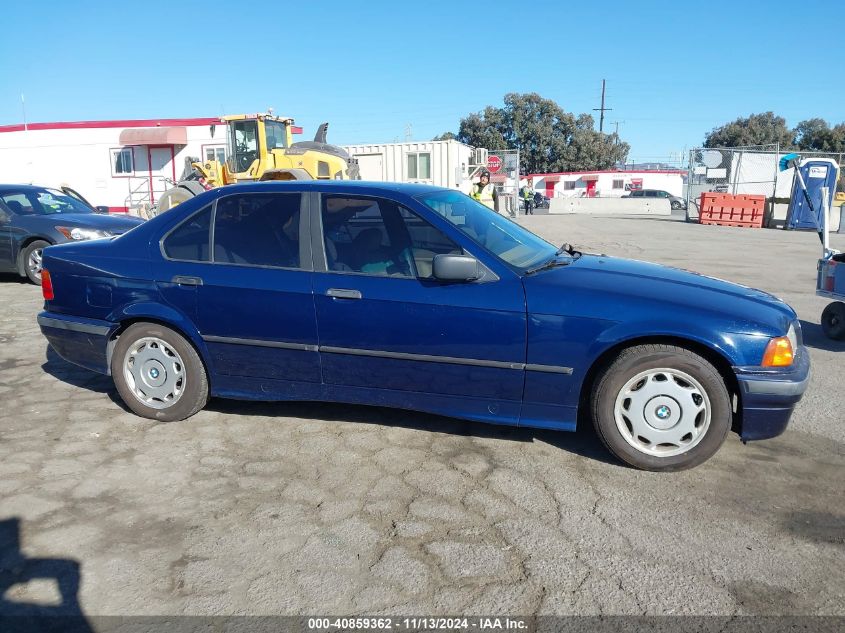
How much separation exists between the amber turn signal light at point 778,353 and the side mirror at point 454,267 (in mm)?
1628

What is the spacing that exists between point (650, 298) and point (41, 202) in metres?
9.75

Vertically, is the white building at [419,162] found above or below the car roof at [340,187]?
above

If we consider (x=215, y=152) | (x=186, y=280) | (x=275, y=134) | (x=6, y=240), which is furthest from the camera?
(x=215, y=152)

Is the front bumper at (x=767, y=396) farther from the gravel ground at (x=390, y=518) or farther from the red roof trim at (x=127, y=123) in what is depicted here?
the red roof trim at (x=127, y=123)

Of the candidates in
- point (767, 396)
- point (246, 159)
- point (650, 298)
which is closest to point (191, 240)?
point (650, 298)

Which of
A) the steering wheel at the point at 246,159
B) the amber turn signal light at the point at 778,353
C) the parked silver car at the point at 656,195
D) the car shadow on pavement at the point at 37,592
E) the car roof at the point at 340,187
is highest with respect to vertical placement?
the steering wheel at the point at 246,159

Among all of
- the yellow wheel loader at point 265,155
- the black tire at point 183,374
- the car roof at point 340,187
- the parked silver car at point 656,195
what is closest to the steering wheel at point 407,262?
the car roof at point 340,187

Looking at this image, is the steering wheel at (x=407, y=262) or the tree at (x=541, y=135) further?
the tree at (x=541, y=135)

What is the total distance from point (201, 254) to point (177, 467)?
138 cm

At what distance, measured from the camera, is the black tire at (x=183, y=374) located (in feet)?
14.0

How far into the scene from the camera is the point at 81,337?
449 cm

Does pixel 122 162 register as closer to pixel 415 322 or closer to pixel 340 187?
pixel 340 187

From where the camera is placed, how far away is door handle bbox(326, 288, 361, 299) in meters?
3.86

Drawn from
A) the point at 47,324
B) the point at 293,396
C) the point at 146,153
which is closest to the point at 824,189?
the point at 293,396
